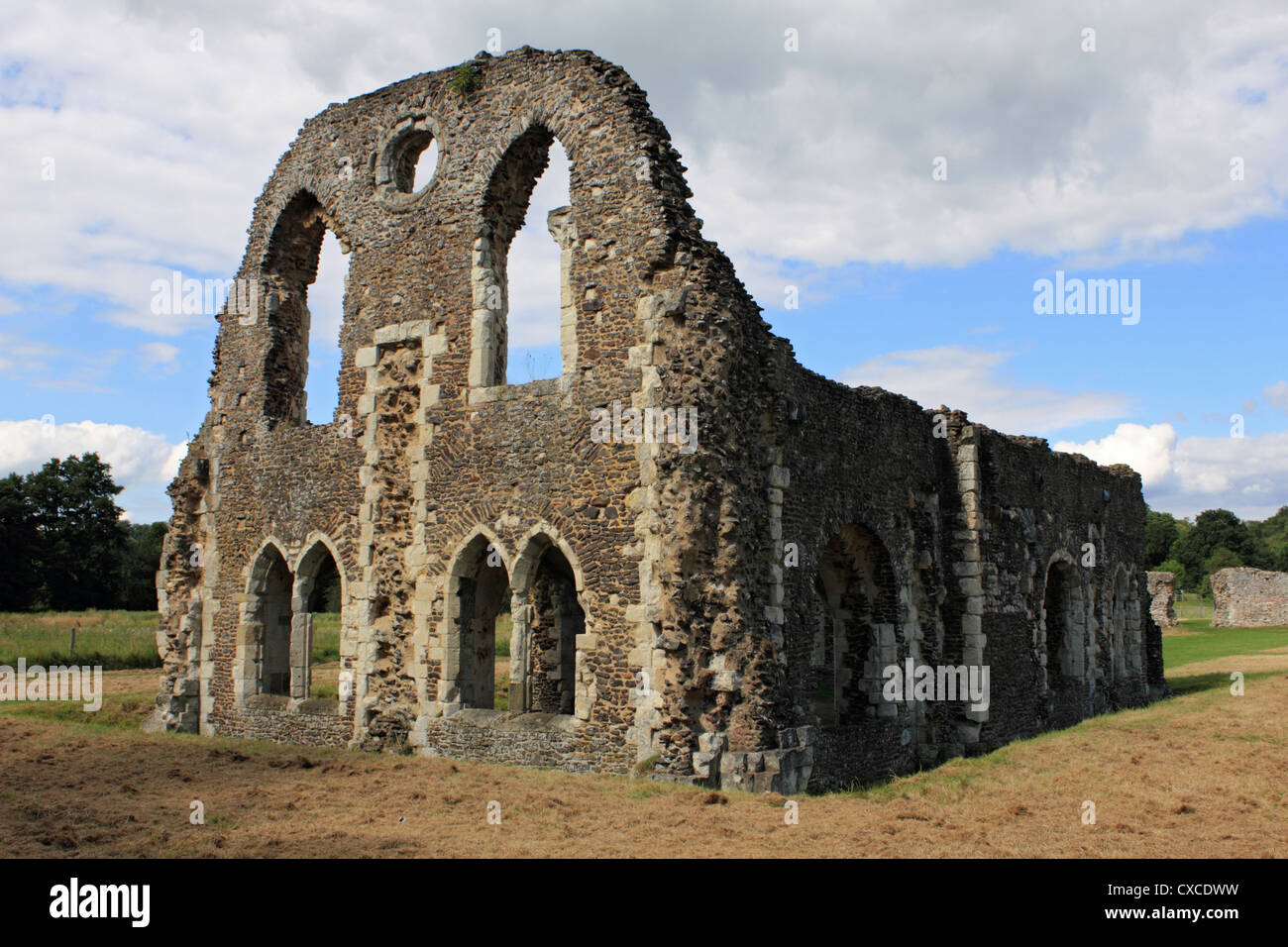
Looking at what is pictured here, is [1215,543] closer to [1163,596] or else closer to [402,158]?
[1163,596]

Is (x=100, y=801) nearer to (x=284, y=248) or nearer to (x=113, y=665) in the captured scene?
(x=284, y=248)

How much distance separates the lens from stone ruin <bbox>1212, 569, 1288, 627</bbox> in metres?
46.7

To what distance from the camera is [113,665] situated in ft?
88.1

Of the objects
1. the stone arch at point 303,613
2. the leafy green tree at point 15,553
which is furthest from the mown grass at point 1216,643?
the leafy green tree at point 15,553

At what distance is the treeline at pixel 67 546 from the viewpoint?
48562mm

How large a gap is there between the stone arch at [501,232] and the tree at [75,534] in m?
44.3

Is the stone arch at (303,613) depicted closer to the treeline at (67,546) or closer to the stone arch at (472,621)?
the stone arch at (472,621)

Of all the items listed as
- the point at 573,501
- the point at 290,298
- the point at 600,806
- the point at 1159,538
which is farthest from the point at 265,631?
the point at 1159,538

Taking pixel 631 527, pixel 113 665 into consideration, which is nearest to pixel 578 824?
pixel 631 527

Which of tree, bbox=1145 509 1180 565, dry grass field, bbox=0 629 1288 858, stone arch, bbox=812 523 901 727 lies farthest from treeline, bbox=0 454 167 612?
tree, bbox=1145 509 1180 565

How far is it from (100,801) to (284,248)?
10987mm

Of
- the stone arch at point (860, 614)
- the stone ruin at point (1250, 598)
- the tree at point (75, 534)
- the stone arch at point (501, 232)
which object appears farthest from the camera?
the tree at point (75, 534)

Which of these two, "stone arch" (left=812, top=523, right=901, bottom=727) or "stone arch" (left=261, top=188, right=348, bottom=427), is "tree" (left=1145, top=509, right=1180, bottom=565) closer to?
"stone arch" (left=812, top=523, right=901, bottom=727)

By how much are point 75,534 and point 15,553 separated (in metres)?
3.33
